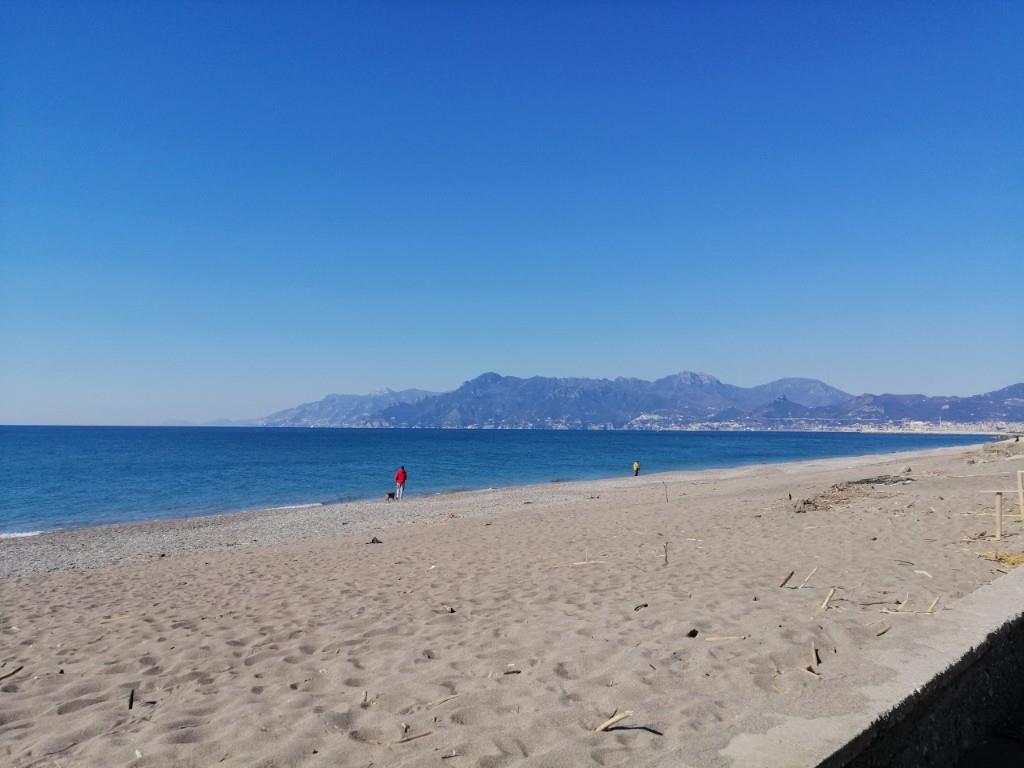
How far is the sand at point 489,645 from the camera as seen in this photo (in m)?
3.40

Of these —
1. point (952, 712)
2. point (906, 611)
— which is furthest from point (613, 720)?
point (906, 611)

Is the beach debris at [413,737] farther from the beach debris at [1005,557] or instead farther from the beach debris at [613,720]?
the beach debris at [1005,557]

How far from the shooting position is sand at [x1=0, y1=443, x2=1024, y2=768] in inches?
134

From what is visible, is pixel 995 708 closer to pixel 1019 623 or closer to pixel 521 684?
pixel 1019 623

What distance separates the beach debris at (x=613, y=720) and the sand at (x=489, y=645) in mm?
30

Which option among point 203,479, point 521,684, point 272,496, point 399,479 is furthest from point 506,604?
point 203,479

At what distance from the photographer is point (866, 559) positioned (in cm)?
797

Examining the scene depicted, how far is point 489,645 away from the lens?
5.18m

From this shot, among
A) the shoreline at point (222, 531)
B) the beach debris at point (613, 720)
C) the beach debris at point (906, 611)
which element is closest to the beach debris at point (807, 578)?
the beach debris at point (906, 611)

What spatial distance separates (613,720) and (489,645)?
1923 millimetres

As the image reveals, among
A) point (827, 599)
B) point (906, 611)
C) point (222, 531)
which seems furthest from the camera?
point (222, 531)

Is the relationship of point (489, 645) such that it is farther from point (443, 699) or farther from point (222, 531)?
point (222, 531)

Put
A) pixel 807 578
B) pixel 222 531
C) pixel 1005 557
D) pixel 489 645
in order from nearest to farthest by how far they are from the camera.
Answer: pixel 489 645
pixel 807 578
pixel 1005 557
pixel 222 531

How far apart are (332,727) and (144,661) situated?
9.75 feet
